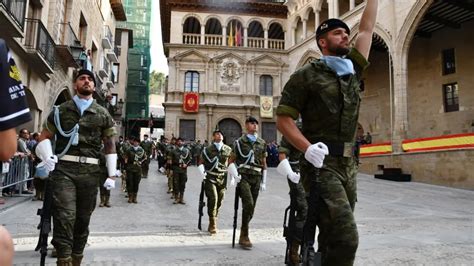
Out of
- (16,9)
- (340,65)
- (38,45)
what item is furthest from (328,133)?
(38,45)

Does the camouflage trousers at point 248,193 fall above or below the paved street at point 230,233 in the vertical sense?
above

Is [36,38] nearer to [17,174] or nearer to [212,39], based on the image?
[17,174]

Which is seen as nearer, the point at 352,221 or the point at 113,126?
the point at 352,221

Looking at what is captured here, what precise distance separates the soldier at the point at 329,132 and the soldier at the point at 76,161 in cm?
243

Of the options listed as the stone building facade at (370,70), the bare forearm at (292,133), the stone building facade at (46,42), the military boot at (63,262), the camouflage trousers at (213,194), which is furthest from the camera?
the stone building facade at (370,70)

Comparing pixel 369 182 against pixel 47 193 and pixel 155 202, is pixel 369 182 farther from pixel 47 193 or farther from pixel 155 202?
pixel 47 193

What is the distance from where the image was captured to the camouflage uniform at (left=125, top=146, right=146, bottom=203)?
11867 millimetres

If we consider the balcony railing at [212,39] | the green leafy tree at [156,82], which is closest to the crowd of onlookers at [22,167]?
the balcony railing at [212,39]

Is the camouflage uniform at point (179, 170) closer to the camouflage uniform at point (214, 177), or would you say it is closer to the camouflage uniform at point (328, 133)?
the camouflage uniform at point (214, 177)

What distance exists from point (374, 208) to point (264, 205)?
123 inches

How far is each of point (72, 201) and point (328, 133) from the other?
274 centimetres

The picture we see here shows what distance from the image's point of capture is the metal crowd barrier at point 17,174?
32.3 feet

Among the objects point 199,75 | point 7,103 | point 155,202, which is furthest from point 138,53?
point 7,103

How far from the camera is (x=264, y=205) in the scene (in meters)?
11.5
